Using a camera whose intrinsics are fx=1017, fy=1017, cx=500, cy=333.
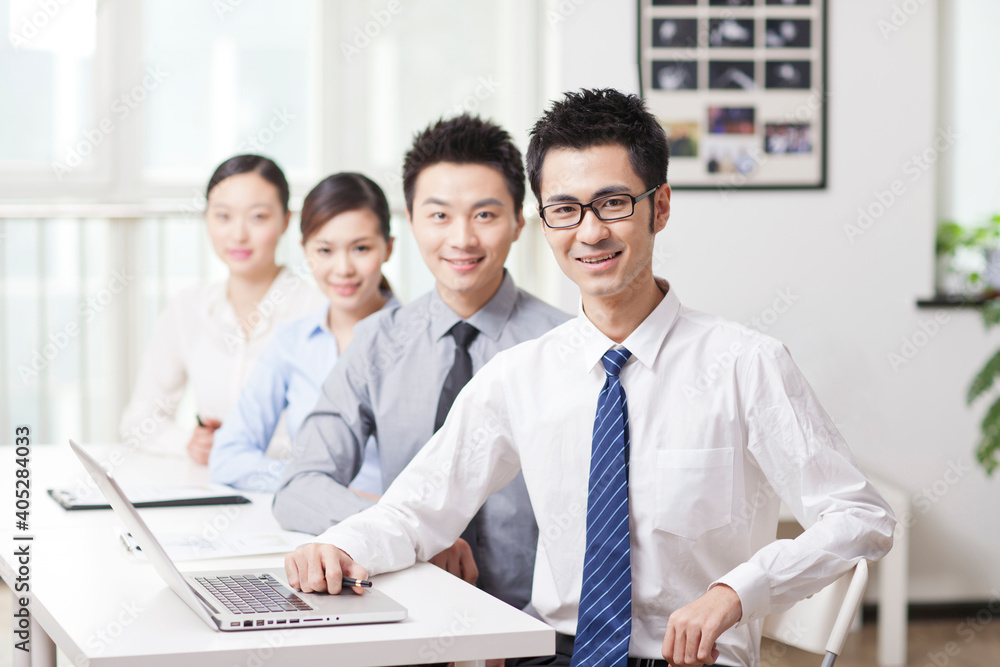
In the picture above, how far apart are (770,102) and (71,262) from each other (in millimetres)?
2337

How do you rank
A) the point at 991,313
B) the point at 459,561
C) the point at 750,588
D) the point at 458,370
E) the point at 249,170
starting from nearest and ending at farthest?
the point at 750,588 < the point at 459,561 < the point at 458,370 < the point at 249,170 < the point at 991,313

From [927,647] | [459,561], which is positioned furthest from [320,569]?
[927,647]

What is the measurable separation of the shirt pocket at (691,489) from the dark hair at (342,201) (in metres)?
1.08

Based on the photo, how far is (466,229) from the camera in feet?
5.71

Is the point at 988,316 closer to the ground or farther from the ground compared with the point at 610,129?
closer to the ground

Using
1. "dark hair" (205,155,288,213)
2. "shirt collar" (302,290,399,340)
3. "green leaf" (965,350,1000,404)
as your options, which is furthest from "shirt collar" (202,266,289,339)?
"green leaf" (965,350,1000,404)

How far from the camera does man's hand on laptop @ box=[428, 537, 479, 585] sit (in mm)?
1536

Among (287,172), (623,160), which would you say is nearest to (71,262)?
(287,172)

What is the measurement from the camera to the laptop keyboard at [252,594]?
112 cm

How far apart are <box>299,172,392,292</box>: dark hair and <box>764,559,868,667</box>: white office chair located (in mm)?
1233

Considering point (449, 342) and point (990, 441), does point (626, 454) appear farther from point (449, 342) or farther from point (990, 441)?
point (990, 441)

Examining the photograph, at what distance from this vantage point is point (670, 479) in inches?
52.3

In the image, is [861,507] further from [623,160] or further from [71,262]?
[71,262]

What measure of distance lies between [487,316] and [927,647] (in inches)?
79.3
